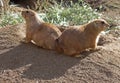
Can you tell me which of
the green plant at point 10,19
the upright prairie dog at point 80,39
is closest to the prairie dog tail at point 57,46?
the upright prairie dog at point 80,39

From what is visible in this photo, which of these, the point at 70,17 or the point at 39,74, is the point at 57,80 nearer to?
the point at 39,74

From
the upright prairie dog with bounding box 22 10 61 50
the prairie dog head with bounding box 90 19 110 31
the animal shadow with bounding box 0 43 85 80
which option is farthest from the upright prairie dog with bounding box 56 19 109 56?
the upright prairie dog with bounding box 22 10 61 50

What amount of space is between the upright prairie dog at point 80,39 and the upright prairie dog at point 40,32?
235 millimetres

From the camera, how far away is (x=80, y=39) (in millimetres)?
5754

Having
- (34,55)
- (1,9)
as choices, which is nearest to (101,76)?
(34,55)

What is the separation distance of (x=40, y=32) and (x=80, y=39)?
0.72m

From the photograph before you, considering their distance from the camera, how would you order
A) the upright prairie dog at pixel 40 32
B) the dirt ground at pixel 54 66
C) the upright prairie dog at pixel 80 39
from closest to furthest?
the dirt ground at pixel 54 66 → the upright prairie dog at pixel 80 39 → the upright prairie dog at pixel 40 32

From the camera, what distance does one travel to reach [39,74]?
538 centimetres

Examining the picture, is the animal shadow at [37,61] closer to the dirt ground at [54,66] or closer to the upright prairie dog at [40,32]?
the dirt ground at [54,66]

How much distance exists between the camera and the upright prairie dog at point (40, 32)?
6066mm

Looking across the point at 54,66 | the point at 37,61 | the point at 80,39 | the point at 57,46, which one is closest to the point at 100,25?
the point at 80,39

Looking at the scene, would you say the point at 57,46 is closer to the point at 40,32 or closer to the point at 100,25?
the point at 40,32

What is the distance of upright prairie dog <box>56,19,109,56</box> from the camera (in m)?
5.77

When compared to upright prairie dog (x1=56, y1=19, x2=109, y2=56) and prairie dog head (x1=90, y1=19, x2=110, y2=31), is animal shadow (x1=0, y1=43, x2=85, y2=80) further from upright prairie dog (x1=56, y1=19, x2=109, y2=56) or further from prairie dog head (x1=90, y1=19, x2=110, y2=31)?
prairie dog head (x1=90, y1=19, x2=110, y2=31)
